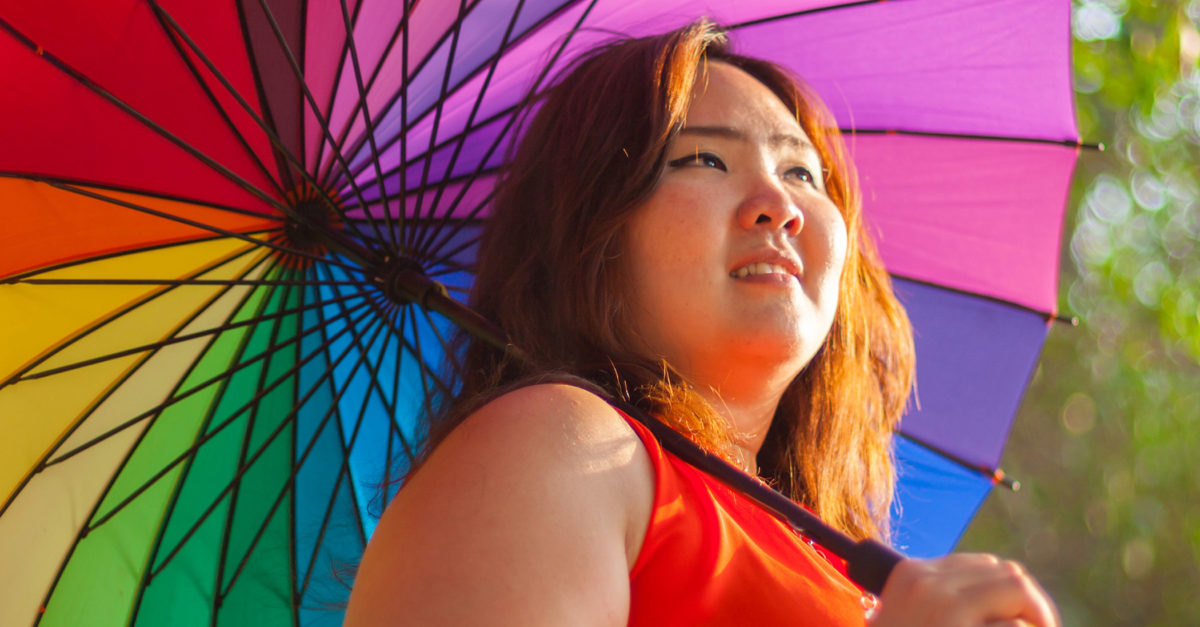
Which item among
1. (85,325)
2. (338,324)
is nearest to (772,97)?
(338,324)

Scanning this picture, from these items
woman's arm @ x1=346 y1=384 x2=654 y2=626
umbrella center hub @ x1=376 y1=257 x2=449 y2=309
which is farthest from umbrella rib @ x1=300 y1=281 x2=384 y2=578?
woman's arm @ x1=346 y1=384 x2=654 y2=626

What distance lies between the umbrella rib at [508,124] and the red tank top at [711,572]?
84cm

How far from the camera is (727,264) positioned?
1.77 metres

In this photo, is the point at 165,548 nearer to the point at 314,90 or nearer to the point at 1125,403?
the point at 314,90

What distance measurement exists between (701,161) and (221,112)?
858mm

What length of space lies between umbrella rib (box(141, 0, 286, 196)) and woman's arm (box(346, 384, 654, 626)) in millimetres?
875

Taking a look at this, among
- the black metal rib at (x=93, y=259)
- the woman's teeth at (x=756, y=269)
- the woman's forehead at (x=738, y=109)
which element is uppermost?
the woman's forehead at (x=738, y=109)

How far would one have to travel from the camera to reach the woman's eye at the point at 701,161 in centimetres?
186

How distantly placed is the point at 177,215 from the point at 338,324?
0.45 meters

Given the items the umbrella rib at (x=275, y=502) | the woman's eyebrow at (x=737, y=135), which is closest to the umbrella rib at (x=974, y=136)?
the woman's eyebrow at (x=737, y=135)

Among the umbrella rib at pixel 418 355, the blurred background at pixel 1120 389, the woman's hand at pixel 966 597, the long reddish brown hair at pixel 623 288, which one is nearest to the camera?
the woman's hand at pixel 966 597

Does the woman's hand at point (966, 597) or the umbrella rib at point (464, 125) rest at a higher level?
the umbrella rib at point (464, 125)

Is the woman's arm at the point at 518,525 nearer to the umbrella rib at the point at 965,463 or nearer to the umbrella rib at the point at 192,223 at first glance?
the umbrella rib at the point at 192,223

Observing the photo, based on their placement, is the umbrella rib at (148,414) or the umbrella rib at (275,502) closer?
the umbrella rib at (148,414)
